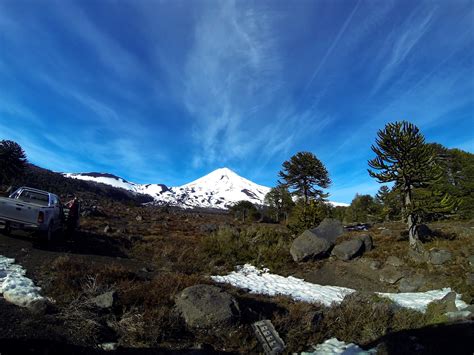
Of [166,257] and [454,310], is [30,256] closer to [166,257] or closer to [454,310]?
[166,257]

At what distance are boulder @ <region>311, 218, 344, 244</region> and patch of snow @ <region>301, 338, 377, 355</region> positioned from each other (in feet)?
34.7

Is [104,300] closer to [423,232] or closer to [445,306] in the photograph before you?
[445,306]

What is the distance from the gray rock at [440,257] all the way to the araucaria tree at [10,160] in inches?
1881

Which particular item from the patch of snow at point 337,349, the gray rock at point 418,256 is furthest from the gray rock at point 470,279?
the patch of snow at point 337,349

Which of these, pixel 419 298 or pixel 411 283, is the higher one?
pixel 411 283

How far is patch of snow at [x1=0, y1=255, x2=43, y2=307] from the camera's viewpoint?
571cm

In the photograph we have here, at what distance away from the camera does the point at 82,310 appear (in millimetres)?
5645

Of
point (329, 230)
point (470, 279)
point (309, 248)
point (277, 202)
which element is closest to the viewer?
point (470, 279)

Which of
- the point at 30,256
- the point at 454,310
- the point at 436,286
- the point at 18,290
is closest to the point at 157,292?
the point at 18,290

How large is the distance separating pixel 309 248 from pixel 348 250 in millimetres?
1900

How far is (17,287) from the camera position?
244 inches

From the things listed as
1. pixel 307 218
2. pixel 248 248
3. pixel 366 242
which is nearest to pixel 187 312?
pixel 248 248

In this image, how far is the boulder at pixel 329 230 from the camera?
17.2 metres

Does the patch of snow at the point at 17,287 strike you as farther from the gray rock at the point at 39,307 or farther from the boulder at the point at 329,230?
the boulder at the point at 329,230
